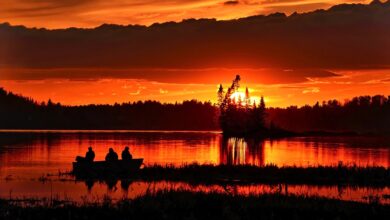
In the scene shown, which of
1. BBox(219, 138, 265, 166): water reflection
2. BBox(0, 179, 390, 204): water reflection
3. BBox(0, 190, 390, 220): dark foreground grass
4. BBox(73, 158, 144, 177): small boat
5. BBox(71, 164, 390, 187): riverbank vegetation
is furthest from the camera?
BBox(219, 138, 265, 166): water reflection

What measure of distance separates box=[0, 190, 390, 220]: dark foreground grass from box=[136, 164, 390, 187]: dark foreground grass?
18.5m

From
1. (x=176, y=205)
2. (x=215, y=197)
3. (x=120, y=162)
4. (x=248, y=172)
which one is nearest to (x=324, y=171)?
(x=248, y=172)

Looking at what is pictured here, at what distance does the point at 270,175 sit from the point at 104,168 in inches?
584

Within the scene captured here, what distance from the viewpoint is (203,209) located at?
34.8m

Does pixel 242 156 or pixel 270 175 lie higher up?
pixel 242 156

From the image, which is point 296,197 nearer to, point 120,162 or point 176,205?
point 176,205

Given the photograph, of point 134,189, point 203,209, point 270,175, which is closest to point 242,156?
point 270,175

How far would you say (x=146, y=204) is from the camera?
34.7 meters

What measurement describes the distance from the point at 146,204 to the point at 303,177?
2693 cm

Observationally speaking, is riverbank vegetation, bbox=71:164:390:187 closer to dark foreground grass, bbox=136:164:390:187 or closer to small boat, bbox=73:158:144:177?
dark foreground grass, bbox=136:164:390:187

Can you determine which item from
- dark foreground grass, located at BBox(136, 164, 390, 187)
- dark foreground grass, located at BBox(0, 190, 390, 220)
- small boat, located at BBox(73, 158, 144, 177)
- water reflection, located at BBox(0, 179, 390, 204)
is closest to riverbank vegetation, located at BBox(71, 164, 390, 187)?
dark foreground grass, located at BBox(136, 164, 390, 187)

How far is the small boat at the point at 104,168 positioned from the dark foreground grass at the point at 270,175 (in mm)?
1331

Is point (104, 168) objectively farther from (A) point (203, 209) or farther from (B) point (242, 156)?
(B) point (242, 156)

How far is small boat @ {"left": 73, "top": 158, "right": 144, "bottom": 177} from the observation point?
60656 mm
